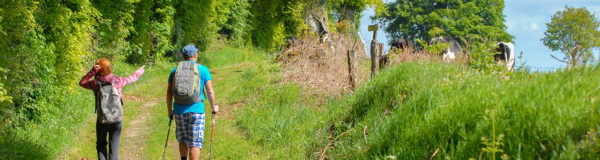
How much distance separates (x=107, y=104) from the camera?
5586mm

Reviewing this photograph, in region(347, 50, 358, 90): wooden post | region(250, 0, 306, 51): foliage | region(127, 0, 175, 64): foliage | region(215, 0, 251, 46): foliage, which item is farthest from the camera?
region(215, 0, 251, 46): foliage

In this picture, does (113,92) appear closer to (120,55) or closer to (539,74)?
(539,74)

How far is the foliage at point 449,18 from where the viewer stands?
43.6 m

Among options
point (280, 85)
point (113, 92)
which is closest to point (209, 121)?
point (280, 85)

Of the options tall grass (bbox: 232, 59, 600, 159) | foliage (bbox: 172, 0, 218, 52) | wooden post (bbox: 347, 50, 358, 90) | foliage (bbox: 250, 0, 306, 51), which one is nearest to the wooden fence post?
wooden post (bbox: 347, 50, 358, 90)

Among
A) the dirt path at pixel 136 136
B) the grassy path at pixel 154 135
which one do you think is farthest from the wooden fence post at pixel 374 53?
the dirt path at pixel 136 136

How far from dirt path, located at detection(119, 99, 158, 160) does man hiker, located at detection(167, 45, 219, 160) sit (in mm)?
2471

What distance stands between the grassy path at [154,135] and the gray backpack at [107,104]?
1.87 metres

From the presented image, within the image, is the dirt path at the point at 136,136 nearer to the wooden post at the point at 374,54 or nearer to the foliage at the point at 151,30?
the wooden post at the point at 374,54

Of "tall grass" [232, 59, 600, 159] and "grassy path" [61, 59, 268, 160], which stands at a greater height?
"tall grass" [232, 59, 600, 159]

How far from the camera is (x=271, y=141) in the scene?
25.1 feet

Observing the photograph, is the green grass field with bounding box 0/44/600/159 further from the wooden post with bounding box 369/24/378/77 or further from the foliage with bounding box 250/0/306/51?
the foliage with bounding box 250/0/306/51

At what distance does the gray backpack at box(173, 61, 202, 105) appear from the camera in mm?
5289

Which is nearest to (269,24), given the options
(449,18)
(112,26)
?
(112,26)
